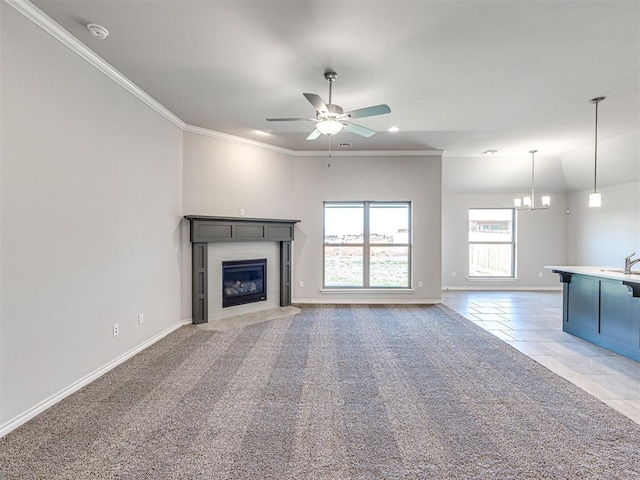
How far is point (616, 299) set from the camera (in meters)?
3.58

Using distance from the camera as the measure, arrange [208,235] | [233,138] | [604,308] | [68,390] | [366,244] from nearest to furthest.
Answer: [68,390] < [604,308] < [208,235] < [233,138] < [366,244]

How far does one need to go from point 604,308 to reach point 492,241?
4318 millimetres

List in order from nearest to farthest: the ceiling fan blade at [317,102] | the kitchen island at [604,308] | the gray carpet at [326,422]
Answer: the gray carpet at [326,422], the ceiling fan blade at [317,102], the kitchen island at [604,308]

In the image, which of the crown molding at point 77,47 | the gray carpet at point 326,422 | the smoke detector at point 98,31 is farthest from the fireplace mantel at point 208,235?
the smoke detector at point 98,31

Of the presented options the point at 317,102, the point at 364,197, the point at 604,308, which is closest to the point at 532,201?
the point at 604,308

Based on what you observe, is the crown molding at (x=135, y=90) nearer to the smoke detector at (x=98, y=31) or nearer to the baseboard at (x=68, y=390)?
the smoke detector at (x=98, y=31)

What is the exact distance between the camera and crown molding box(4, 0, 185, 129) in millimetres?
2166

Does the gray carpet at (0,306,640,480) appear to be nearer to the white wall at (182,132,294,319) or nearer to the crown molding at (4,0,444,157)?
the white wall at (182,132,294,319)

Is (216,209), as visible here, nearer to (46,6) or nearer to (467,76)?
(46,6)

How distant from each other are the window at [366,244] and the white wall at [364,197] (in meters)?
0.21

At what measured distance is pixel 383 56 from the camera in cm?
276

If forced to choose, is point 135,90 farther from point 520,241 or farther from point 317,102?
point 520,241

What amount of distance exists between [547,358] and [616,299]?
1177mm

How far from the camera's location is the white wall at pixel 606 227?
608 cm
